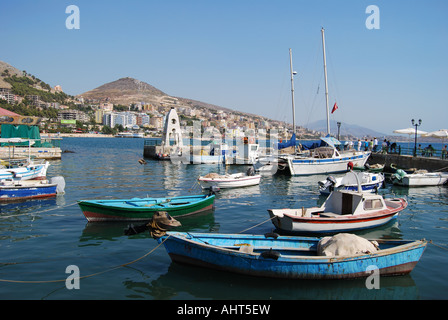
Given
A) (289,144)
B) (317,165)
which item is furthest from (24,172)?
(289,144)

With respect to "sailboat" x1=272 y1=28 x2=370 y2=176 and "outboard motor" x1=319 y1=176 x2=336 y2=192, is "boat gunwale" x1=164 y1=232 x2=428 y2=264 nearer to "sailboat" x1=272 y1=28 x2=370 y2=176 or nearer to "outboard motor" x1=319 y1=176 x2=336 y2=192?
"outboard motor" x1=319 y1=176 x2=336 y2=192

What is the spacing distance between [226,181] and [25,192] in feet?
42.2

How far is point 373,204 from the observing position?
13953 mm

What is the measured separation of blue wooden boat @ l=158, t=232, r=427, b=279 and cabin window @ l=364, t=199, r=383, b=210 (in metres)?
3.60

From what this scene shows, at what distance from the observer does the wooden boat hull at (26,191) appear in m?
18.9

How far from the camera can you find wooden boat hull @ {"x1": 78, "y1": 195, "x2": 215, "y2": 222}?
48.6ft

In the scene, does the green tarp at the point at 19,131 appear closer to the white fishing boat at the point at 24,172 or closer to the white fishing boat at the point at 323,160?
the white fishing boat at the point at 24,172

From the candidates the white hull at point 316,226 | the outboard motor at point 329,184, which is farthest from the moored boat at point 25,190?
the outboard motor at point 329,184

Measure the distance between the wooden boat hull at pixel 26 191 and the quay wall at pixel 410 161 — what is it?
98.9ft

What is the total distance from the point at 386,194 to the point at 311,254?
15.9 metres

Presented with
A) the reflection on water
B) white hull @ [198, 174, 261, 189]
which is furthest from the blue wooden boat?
white hull @ [198, 174, 261, 189]

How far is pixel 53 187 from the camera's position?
67.1 ft
